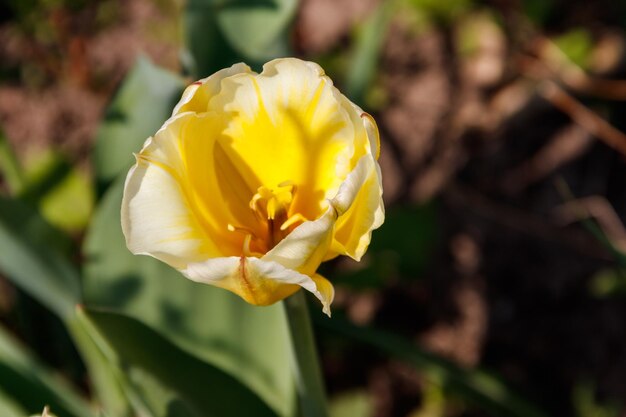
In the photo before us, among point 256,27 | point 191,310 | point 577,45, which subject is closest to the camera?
point 191,310

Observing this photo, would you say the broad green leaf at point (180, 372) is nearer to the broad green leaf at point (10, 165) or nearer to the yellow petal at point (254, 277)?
the yellow petal at point (254, 277)

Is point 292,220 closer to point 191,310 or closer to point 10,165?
point 191,310

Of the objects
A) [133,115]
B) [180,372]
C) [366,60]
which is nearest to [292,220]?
[180,372]

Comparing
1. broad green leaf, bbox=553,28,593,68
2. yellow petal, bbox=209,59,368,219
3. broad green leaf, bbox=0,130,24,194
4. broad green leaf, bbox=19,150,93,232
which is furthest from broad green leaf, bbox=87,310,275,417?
broad green leaf, bbox=553,28,593,68

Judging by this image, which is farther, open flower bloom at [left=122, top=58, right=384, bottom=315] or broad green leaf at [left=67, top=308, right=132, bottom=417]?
broad green leaf at [left=67, top=308, right=132, bottom=417]

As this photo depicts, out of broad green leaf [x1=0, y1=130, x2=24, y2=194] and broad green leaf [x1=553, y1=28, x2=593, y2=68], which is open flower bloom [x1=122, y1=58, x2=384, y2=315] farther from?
broad green leaf [x1=553, y1=28, x2=593, y2=68]

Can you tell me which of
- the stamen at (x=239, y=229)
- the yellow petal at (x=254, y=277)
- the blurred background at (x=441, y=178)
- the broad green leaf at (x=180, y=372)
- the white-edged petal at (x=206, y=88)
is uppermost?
the white-edged petal at (x=206, y=88)

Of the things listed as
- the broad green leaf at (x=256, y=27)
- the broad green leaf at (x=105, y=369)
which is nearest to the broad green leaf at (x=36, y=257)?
the broad green leaf at (x=105, y=369)
